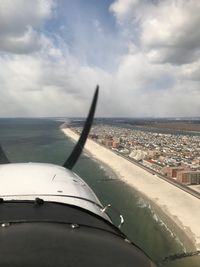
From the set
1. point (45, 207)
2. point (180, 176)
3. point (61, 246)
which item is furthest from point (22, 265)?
point (180, 176)


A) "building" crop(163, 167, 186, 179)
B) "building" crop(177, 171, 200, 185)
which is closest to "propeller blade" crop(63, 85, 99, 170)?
"building" crop(177, 171, 200, 185)

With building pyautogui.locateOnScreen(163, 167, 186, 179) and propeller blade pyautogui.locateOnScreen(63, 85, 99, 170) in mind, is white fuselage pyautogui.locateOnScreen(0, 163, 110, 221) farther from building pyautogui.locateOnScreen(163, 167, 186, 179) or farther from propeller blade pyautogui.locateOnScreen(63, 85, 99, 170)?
building pyautogui.locateOnScreen(163, 167, 186, 179)

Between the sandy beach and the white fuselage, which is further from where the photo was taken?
the sandy beach

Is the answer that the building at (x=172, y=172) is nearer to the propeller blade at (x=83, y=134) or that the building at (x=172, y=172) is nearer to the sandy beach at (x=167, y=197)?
the sandy beach at (x=167, y=197)

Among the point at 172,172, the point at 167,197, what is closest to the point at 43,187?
the point at 167,197

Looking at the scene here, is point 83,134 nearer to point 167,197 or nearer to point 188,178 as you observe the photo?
point 167,197

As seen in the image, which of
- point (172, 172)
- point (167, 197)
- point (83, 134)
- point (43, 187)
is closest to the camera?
point (43, 187)

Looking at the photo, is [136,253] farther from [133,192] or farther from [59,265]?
[133,192]

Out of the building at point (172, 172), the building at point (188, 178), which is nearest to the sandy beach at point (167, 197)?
the building at point (188, 178)
